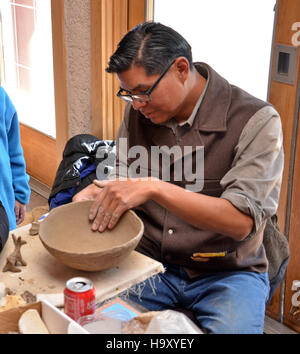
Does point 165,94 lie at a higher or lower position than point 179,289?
higher

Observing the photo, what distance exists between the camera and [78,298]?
117 centimetres

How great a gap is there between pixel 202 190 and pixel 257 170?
0.23 metres

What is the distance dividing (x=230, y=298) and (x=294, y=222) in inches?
30.7

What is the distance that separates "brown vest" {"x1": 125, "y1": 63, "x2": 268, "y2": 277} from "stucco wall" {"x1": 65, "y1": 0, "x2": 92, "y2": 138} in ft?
4.89

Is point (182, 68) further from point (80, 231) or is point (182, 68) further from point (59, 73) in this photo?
point (59, 73)

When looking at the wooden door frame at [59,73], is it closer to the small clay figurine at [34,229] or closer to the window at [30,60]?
the window at [30,60]

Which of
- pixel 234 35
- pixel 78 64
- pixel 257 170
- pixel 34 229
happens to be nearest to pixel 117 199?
pixel 34 229

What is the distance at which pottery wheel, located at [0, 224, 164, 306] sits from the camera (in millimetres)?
1353

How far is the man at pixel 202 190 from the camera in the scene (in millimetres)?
1517

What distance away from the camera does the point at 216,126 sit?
1669 millimetres

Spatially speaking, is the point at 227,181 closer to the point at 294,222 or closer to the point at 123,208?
the point at 123,208

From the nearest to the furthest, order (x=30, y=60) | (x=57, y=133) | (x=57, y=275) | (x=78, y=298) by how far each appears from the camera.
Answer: (x=78, y=298) < (x=57, y=275) < (x=57, y=133) < (x=30, y=60)

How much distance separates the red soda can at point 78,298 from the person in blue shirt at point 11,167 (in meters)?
0.95

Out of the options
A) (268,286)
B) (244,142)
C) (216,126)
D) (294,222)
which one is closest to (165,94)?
(216,126)
